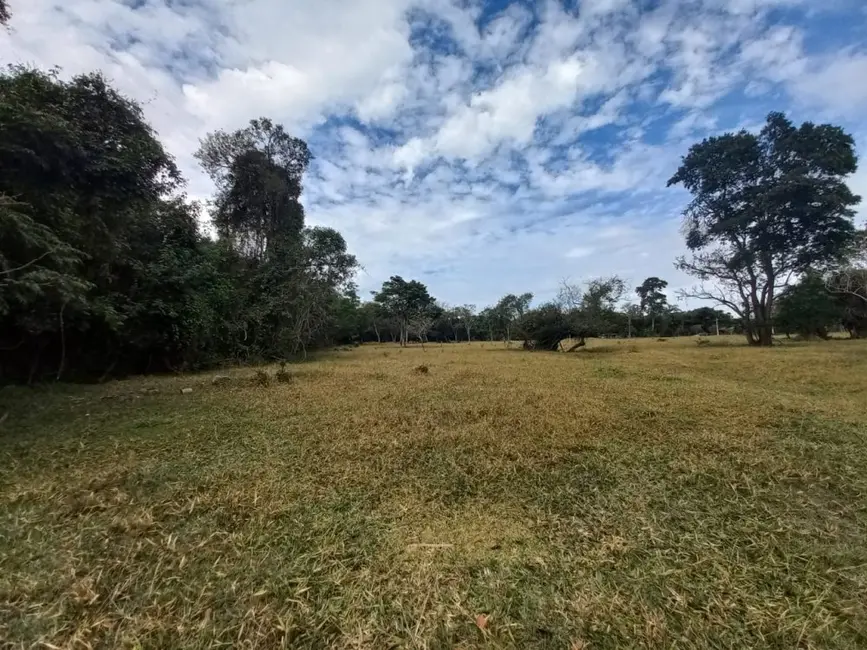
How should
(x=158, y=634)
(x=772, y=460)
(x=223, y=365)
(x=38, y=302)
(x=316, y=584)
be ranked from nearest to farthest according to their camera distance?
(x=158, y=634) → (x=316, y=584) → (x=772, y=460) → (x=38, y=302) → (x=223, y=365)

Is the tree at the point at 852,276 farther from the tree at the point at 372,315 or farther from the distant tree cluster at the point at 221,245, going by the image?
the tree at the point at 372,315

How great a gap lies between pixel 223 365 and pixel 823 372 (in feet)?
48.0

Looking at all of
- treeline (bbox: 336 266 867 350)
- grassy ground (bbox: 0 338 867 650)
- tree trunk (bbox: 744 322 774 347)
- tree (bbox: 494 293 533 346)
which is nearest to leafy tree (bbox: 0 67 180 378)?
grassy ground (bbox: 0 338 867 650)

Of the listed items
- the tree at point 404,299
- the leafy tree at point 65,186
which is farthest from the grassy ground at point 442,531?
the tree at point 404,299

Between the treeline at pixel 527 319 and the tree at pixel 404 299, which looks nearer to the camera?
the treeline at pixel 527 319

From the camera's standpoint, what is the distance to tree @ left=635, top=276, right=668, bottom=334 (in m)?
42.7

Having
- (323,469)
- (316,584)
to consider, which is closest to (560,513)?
(316,584)

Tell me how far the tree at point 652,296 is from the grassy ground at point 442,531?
44.2 meters

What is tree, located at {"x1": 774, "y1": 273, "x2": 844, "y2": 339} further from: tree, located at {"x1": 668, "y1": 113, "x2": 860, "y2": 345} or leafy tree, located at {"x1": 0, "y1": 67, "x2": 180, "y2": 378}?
leafy tree, located at {"x1": 0, "y1": 67, "x2": 180, "y2": 378}

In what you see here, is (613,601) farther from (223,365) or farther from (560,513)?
(223,365)

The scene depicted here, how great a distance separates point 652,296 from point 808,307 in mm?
29666

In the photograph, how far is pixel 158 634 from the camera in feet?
4.44

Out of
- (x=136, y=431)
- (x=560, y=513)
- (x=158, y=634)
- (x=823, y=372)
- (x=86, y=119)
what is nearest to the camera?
(x=158, y=634)

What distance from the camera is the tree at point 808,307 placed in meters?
16.0
